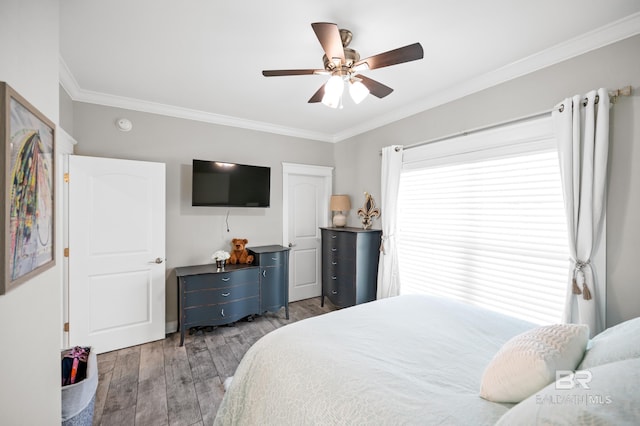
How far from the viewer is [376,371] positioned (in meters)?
1.14

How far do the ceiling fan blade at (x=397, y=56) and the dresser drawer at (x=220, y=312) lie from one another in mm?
2740

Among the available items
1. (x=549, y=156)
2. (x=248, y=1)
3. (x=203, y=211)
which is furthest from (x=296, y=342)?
(x=203, y=211)

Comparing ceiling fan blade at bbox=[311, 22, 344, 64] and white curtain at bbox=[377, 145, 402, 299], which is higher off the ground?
ceiling fan blade at bbox=[311, 22, 344, 64]

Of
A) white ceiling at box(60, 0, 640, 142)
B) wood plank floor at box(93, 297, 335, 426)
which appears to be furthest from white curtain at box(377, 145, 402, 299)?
wood plank floor at box(93, 297, 335, 426)

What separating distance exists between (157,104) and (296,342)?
3.09m

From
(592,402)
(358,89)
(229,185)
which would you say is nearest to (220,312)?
(229,185)

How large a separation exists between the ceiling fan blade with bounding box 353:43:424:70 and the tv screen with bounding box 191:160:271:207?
2122mm

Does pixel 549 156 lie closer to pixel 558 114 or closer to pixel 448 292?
pixel 558 114

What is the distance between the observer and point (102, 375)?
2.37 m

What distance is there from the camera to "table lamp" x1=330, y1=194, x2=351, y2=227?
402 cm

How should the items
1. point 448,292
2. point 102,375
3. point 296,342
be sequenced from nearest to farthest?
point 296,342, point 102,375, point 448,292

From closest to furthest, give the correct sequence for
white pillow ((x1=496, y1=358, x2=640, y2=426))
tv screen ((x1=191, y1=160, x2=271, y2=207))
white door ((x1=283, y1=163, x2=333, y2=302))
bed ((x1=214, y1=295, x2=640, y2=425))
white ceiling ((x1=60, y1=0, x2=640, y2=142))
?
white pillow ((x1=496, y1=358, x2=640, y2=426)) < bed ((x1=214, y1=295, x2=640, y2=425)) < white ceiling ((x1=60, y1=0, x2=640, y2=142)) < tv screen ((x1=191, y1=160, x2=271, y2=207)) < white door ((x1=283, y1=163, x2=333, y2=302))

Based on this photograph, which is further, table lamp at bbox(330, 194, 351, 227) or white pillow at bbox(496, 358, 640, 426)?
table lamp at bbox(330, 194, 351, 227)

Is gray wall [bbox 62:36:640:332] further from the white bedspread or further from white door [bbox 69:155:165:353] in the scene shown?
the white bedspread
